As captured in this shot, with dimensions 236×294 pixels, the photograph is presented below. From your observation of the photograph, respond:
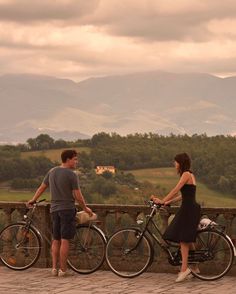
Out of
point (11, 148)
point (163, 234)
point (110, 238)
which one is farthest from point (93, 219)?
point (11, 148)

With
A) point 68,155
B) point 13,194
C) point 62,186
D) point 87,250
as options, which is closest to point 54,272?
point 87,250

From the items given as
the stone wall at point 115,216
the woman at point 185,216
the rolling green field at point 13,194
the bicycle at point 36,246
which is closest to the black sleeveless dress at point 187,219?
the woman at point 185,216

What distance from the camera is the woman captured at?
10.4m

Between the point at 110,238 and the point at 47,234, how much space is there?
55.4 inches

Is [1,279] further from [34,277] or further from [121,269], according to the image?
[121,269]

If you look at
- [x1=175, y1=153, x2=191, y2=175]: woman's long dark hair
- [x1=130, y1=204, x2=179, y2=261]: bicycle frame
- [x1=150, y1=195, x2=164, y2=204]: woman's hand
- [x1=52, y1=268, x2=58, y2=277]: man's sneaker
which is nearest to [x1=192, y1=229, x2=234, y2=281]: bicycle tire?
[x1=130, y1=204, x2=179, y2=261]: bicycle frame

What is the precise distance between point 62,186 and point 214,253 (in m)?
2.37

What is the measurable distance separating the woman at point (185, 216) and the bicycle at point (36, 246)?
1226 mm

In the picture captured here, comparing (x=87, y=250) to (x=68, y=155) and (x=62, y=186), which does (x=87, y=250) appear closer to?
(x=62, y=186)

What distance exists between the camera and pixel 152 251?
10773 millimetres

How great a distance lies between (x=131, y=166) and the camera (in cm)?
14250

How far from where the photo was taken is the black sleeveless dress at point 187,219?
10430mm

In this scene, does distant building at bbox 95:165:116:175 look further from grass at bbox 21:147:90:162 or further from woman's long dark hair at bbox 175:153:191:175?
woman's long dark hair at bbox 175:153:191:175

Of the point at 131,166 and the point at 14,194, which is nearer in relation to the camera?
the point at 14,194
